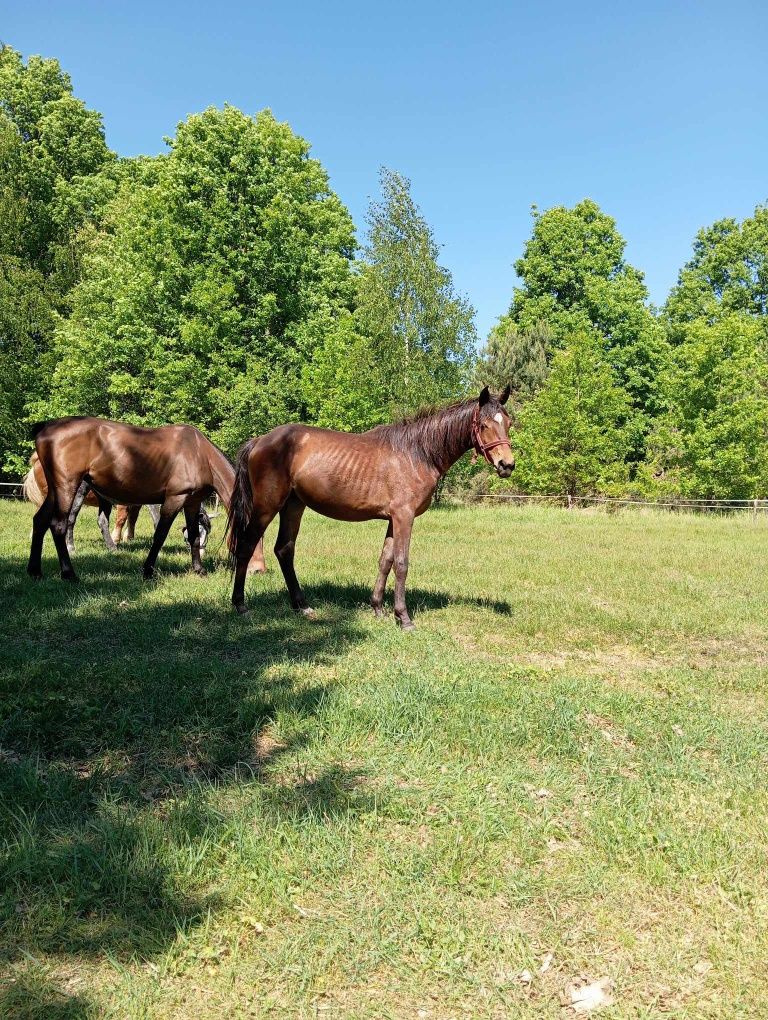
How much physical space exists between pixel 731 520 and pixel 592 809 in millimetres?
24643

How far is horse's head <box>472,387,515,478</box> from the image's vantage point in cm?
735

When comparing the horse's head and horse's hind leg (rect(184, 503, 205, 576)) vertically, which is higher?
the horse's head

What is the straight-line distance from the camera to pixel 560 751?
4688mm

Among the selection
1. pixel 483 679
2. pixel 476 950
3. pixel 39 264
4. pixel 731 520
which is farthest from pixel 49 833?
pixel 39 264

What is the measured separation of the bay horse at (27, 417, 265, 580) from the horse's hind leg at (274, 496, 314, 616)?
3.99ft

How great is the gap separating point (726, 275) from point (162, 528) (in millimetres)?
40246

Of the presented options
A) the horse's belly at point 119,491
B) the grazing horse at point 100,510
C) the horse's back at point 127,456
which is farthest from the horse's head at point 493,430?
the grazing horse at point 100,510

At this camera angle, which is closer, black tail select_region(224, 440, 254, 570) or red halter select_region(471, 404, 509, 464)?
red halter select_region(471, 404, 509, 464)

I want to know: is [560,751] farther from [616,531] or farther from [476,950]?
[616,531]

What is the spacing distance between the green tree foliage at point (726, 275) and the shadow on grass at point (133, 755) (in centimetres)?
3734

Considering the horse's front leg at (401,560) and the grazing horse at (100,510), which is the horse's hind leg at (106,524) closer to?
the grazing horse at (100,510)

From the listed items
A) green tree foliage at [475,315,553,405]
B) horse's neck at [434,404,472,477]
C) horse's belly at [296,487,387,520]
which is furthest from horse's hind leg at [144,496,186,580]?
green tree foliage at [475,315,553,405]

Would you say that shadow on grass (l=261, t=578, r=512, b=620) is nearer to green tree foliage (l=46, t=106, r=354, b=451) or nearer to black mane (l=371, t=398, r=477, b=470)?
black mane (l=371, t=398, r=477, b=470)

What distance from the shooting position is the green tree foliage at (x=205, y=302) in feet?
81.2
